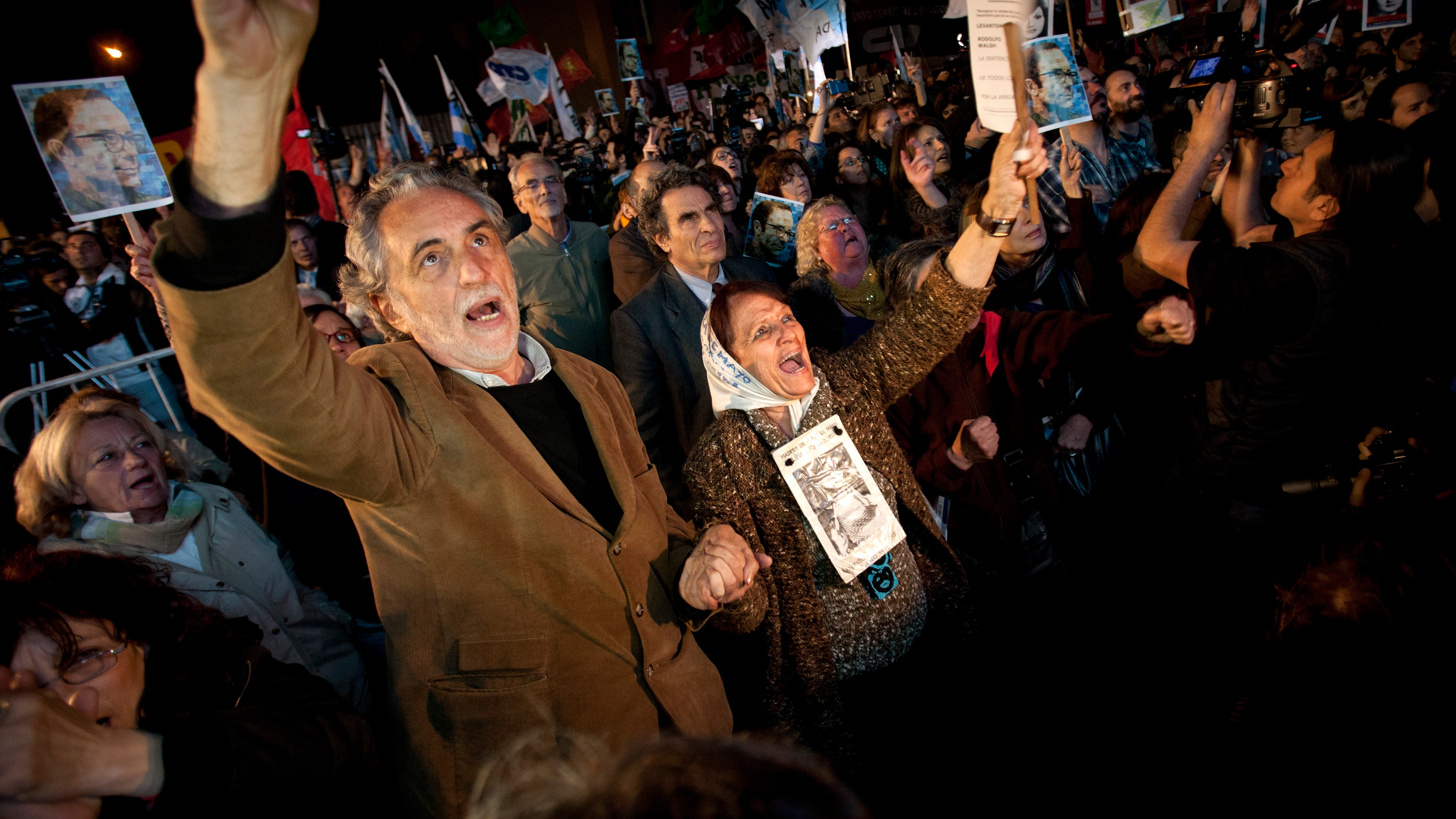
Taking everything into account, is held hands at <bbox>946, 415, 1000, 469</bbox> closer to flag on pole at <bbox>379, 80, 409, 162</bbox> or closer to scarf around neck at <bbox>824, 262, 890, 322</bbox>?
scarf around neck at <bbox>824, 262, 890, 322</bbox>

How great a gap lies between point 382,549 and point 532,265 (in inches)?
110

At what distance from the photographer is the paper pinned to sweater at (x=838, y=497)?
2037 mm

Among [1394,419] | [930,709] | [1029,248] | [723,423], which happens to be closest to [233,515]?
[723,423]

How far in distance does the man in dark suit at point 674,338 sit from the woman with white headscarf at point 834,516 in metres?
0.73

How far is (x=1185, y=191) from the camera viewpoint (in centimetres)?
255

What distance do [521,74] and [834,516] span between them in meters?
9.88

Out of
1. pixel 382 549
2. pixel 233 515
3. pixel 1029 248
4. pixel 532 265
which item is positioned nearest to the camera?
pixel 382 549

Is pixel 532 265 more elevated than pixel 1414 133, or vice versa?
pixel 532 265

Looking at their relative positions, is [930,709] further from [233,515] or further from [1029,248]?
[233,515]

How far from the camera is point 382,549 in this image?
4.77 ft

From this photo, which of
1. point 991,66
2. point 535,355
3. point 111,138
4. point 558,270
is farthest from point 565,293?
point 991,66

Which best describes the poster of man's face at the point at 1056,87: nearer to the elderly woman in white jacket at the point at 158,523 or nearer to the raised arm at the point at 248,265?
the raised arm at the point at 248,265

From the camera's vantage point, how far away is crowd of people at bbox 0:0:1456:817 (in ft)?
3.52

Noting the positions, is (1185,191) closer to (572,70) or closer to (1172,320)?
(1172,320)
